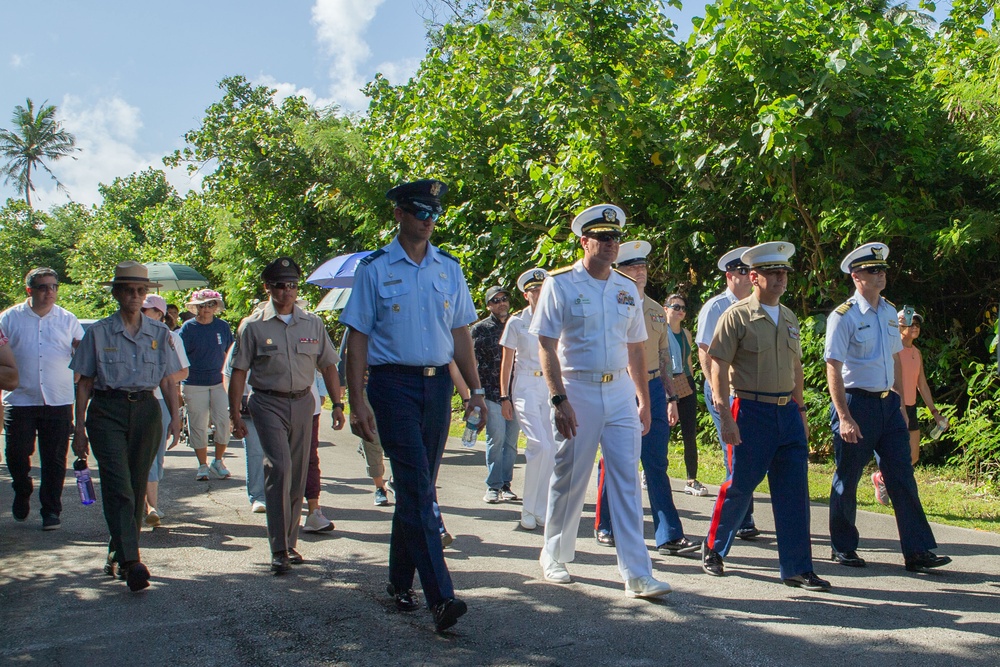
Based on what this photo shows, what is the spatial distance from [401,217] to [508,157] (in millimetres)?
9200

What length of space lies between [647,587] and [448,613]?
1279 mm

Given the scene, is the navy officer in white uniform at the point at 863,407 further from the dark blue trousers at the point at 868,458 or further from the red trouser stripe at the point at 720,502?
the red trouser stripe at the point at 720,502

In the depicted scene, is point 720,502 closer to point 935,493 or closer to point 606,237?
point 606,237

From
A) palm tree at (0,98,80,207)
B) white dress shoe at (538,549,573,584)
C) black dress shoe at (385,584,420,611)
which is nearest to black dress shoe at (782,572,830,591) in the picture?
white dress shoe at (538,549,573,584)

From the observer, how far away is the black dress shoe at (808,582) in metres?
5.77

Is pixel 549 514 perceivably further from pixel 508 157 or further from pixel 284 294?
pixel 508 157

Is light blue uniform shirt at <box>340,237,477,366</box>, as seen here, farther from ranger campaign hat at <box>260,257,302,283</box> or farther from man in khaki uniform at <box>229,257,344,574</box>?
ranger campaign hat at <box>260,257,302,283</box>

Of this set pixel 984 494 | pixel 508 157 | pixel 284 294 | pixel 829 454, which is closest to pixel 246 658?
pixel 284 294

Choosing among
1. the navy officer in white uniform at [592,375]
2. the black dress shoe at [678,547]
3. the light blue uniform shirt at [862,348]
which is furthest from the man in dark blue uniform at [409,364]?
the light blue uniform shirt at [862,348]

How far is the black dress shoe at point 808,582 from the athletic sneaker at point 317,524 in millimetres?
3709

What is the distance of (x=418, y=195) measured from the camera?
5.30 metres

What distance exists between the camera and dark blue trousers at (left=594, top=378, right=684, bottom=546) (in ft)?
22.4

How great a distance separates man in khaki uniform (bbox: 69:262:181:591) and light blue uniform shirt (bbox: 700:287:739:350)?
386 centimetres

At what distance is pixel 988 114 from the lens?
33.4ft
